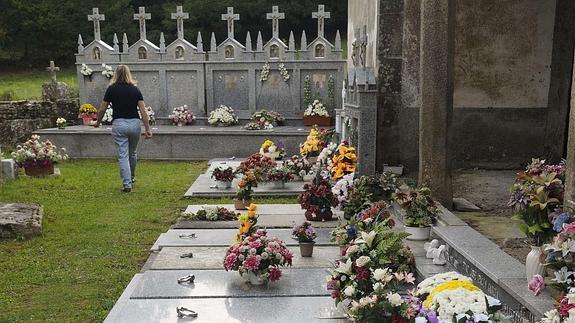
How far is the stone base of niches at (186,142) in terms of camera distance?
12.5 metres

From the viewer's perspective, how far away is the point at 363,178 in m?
6.75

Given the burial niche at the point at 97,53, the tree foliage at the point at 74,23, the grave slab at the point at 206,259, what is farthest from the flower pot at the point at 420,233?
the tree foliage at the point at 74,23

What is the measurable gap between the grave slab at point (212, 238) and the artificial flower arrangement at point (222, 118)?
706cm

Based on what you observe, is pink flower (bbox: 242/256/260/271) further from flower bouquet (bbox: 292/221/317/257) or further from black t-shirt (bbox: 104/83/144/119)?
black t-shirt (bbox: 104/83/144/119)

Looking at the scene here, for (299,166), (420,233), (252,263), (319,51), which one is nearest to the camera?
(252,263)

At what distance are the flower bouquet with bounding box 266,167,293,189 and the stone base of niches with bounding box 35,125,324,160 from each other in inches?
123

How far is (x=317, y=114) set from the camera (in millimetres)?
13094

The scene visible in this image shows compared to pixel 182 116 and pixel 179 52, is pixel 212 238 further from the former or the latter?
pixel 179 52

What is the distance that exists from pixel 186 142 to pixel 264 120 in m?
1.86

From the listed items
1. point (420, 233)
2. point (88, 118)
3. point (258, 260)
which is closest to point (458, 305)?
point (258, 260)

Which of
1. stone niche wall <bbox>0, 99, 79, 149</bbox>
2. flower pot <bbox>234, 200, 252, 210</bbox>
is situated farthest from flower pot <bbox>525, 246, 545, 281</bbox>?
stone niche wall <bbox>0, 99, 79, 149</bbox>

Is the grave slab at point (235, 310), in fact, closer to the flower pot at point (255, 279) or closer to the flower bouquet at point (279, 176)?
the flower pot at point (255, 279)

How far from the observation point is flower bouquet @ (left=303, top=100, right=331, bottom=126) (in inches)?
515

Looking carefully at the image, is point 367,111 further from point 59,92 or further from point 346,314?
point 59,92
